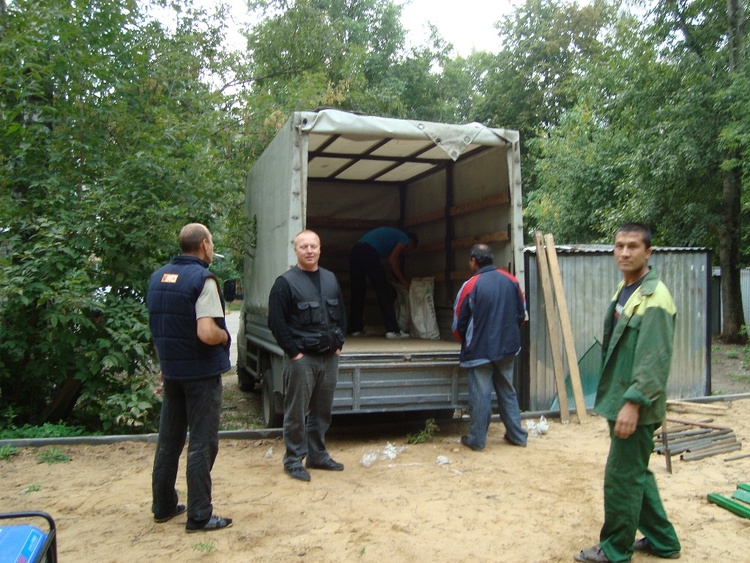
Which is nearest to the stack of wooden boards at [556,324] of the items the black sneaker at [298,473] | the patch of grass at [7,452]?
the black sneaker at [298,473]

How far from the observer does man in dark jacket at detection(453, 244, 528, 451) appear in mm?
6059

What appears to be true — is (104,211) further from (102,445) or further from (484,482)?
(484,482)

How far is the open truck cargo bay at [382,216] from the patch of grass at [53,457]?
6.22 feet

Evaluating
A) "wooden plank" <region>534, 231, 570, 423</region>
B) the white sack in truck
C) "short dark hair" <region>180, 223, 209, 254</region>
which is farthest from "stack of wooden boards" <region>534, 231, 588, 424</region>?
"short dark hair" <region>180, 223, 209, 254</region>

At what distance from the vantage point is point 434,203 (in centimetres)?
911

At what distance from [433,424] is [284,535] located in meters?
2.77

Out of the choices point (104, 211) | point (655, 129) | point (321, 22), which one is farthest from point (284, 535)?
point (321, 22)

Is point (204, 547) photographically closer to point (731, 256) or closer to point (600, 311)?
point (600, 311)

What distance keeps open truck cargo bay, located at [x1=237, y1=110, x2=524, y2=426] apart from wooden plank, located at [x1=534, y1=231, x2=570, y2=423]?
687mm

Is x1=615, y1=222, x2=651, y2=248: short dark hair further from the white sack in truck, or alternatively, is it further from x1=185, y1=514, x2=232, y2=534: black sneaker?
the white sack in truck

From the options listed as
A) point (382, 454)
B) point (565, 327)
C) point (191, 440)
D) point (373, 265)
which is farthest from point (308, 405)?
point (373, 265)

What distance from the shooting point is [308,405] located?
537cm

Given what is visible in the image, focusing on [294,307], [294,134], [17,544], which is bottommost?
[17,544]

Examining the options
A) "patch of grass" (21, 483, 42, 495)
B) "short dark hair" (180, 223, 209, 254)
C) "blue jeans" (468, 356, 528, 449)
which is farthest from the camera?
"blue jeans" (468, 356, 528, 449)
